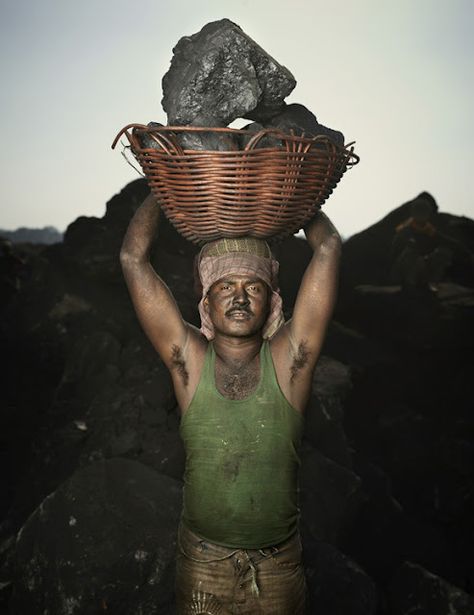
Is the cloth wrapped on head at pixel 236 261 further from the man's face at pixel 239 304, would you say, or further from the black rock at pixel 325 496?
the black rock at pixel 325 496

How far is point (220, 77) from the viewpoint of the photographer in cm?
203

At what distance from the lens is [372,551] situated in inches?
220

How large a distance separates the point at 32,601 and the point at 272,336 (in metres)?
2.85

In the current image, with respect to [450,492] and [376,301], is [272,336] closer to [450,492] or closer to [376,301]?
[450,492]

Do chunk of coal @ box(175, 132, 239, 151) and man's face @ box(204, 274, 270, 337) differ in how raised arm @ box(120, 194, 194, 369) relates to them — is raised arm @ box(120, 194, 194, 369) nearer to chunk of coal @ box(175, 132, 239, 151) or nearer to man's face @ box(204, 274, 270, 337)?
man's face @ box(204, 274, 270, 337)

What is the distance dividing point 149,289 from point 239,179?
34.0 inches

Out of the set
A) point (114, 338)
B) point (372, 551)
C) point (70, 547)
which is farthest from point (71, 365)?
point (372, 551)

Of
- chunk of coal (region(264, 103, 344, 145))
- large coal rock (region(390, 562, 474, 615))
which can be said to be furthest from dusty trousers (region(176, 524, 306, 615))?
large coal rock (region(390, 562, 474, 615))

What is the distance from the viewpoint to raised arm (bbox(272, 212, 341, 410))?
2.31 meters

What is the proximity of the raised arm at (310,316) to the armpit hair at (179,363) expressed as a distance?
1.55ft

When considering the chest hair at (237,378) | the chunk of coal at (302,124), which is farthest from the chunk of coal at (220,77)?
the chest hair at (237,378)

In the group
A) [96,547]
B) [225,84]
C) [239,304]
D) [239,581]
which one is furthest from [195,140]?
[96,547]

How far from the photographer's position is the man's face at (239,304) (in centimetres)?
229

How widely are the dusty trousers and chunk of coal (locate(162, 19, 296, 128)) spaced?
6.47 feet
